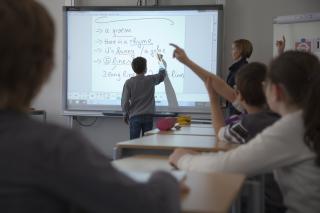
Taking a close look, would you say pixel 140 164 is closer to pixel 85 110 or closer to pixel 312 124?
pixel 312 124

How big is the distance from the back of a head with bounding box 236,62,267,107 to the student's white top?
64 cm

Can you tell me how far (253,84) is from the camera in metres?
2.20

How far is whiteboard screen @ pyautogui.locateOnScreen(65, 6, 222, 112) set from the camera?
543 centimetres

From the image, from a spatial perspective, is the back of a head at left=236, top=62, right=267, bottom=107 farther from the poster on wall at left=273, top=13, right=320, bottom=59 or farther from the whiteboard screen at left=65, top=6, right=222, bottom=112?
the whiteboard screen at left=65, top=6, right=222, bottom=112

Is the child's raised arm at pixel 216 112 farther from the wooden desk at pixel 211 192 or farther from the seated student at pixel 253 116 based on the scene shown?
the wooden desk at pixel 211 192

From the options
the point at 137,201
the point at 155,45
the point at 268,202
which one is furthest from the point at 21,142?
the point at 155,45

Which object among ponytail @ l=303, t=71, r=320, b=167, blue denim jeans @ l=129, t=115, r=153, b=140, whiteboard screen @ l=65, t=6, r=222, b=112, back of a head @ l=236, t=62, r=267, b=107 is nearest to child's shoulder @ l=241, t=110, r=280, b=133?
back of a head @ l=236, t=62, r=267, b=107

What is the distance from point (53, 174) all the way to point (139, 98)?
4.22 m

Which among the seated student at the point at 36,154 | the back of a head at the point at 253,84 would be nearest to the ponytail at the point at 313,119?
the back of a head at the point at 253,84

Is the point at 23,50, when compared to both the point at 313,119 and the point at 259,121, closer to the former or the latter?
the point at 313,119

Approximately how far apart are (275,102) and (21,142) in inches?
42.4

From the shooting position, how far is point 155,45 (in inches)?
219

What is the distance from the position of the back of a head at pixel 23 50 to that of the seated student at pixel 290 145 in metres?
0.82

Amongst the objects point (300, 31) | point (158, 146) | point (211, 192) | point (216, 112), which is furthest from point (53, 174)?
point (300, 31)
